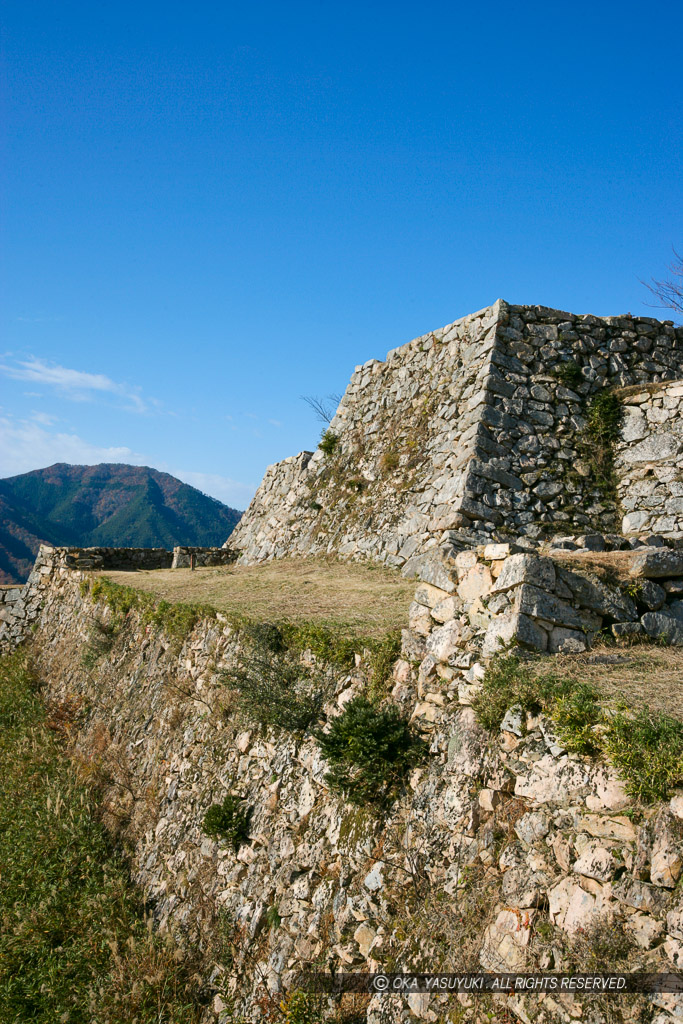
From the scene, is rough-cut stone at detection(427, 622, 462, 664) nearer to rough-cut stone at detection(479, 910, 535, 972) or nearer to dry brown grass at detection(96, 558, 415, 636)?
dry brown grass at detection(96, 558, 415, 636)

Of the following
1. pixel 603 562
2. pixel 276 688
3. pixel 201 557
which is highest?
pixel 201 557

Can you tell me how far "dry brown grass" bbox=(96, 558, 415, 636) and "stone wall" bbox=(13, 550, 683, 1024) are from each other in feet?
4.60

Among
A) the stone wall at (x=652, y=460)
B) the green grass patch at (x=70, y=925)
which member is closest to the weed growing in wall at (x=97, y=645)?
the green grass patch at (x=70, y=925)

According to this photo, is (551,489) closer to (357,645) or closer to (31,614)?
(357,645)

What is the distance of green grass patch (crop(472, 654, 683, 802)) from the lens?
3.96 m

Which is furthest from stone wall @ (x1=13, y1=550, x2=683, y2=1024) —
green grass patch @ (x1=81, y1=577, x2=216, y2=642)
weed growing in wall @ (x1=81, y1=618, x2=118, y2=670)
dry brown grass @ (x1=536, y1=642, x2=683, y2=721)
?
weed growing in wall @ (x1=81, y1=618, x2=118, y2=670)

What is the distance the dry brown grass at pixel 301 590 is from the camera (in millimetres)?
9664

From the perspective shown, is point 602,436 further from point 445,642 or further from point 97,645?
point 97,645

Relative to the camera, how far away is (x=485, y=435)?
535 inches

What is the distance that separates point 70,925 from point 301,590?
6.97 m

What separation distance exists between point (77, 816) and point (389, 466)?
1129cm

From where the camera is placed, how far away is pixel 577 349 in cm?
1498

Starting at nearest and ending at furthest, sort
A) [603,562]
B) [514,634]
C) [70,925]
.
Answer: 1. [514,634]
2. [603,562]
3. [70,925]

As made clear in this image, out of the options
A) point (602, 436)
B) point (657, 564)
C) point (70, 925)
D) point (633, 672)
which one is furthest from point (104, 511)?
point (633, 672)
